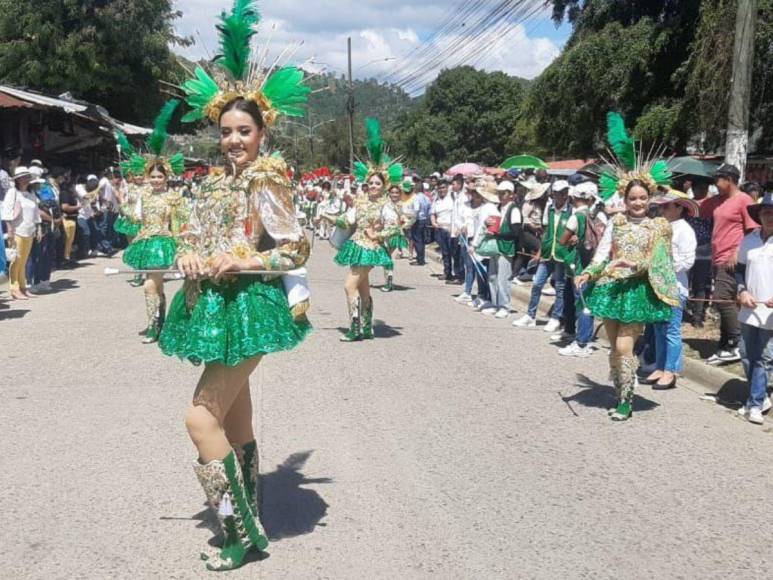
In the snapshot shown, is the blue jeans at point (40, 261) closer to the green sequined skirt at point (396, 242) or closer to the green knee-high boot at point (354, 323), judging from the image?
the green sequined skirt at point (396, 242)

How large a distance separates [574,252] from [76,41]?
21.6 m

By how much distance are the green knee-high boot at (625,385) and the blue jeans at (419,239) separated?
13.0m

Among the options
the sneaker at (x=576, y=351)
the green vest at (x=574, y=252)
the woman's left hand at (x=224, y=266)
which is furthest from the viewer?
the green vest at (x=574, y=252)

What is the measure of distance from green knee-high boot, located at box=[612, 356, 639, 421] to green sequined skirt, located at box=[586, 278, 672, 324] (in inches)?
13.0

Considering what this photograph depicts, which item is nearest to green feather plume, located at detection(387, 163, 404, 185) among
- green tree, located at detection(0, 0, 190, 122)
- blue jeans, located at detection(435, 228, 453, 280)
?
blue jeans, located at detection(435, 228, 453, 280)

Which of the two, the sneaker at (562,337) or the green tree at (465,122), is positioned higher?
the green tree at (465,122)

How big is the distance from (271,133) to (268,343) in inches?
50.8

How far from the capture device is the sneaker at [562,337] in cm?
1039

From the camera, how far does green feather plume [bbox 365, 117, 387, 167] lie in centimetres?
1022

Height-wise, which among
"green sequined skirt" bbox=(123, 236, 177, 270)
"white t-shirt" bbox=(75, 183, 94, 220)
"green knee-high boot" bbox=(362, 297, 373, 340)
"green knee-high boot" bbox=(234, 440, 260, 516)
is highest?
"white t-shirt" bbox=(75, 183, 94, 220)

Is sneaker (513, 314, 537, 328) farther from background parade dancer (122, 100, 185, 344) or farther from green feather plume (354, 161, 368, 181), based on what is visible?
background parade dancer (122, 100, 185, 344)

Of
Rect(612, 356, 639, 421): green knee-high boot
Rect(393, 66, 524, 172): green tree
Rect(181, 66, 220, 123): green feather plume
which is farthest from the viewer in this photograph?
Rect(393, 66, 524, 172): green tree

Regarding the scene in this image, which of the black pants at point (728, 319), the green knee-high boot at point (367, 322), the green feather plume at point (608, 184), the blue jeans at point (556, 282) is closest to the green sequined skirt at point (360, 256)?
the green knee-high boot at point (367, 322)

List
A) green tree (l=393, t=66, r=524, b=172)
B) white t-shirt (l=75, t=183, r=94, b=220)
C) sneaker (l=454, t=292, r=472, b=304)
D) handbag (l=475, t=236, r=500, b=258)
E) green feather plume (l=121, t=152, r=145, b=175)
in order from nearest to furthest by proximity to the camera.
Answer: green feather plume (l=121, t=152, r=145, b=175)
handbag (l=475, t=236, r=500, b=258)
sneaker (l=454, t=292, r=472, b=304)
white t-shirt (l=75, t=183, r=94, b=220)
green tree (l=393, t=66, r=524, b=172)
